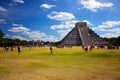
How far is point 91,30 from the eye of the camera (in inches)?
5812

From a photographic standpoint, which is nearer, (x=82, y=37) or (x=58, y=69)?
(x=58, y=69)

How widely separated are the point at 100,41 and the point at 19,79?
124191mm

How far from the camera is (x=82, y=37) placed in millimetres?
140375

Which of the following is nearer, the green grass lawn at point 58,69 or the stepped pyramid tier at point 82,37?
the green grass lawn at point 58,69

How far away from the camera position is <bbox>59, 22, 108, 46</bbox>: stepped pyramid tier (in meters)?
132

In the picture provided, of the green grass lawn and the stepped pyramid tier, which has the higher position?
the stepped pyramid tier

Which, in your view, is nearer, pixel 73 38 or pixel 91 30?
pixel 73 38

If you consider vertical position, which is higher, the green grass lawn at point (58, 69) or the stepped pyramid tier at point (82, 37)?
the stepped pyramid tier at point (82, 37)

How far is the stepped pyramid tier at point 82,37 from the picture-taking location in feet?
434

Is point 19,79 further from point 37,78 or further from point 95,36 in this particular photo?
point 95,36

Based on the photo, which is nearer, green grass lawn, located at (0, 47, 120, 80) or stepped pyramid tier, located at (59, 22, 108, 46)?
green grass lawn, located at (0, 47, 120, 80)

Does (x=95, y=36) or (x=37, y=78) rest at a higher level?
(x=95, y=36)

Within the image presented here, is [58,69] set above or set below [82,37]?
below

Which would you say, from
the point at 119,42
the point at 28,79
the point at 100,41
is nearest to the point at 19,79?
the point at 28,79
